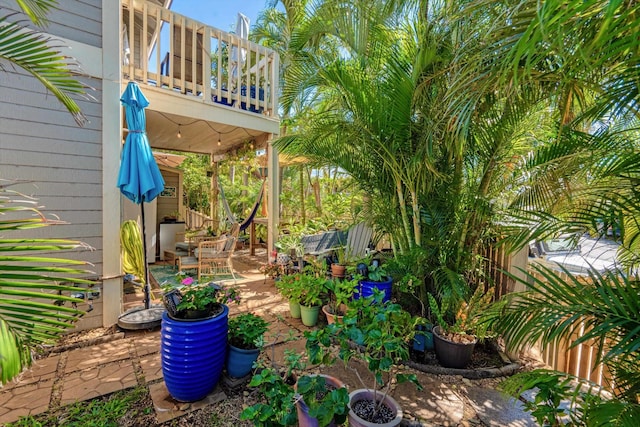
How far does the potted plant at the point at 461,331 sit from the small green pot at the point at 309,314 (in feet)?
4.07

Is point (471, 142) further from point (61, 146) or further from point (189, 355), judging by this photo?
point (61, 146)

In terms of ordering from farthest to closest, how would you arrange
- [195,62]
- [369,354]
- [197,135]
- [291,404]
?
[197,135]
[195,62]
[369,354]
[291,404]

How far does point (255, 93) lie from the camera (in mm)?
4973

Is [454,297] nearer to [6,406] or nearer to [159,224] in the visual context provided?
[6,406]

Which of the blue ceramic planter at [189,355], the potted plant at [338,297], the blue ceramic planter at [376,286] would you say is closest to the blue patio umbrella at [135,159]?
the blue ceramic planter at [189,355]

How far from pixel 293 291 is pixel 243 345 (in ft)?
3.54

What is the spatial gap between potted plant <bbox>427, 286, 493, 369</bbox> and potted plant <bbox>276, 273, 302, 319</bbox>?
137 centimetres

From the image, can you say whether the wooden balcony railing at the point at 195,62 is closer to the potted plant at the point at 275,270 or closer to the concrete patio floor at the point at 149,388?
the potted plant at the point at 275,270

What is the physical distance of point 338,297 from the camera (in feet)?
8.69

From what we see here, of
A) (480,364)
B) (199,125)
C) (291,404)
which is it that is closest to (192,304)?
(291,404)

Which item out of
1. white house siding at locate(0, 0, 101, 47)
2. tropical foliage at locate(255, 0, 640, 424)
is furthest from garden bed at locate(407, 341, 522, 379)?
white house siding at locate(0, 0, 101, 47)

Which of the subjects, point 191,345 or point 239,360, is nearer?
point 191,345

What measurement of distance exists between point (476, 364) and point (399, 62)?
9.26 ft

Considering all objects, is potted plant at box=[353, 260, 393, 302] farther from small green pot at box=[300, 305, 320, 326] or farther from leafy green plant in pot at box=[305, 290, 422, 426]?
leafy green plant in pot at box=[305, 290, 422, 426]
